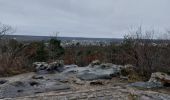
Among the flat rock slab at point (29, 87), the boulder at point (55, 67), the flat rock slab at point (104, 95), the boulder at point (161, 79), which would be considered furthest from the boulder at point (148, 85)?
the boulder at point (55, 67)

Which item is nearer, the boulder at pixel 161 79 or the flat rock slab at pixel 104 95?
the flat rock slab at pixel 104 95

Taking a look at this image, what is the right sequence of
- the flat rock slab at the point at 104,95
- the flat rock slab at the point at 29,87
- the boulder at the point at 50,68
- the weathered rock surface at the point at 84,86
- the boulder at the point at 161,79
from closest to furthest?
the flat rock slab at the point at 104,95, the weathered rock surface at the point at 84,86, the flat rock slab at the point at 29,87, the boulder at the point at 161,79, the boulder at the point at 50,68

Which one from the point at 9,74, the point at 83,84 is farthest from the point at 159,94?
the point at 9,74

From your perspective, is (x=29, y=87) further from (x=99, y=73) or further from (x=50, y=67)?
(x=50, y=67)

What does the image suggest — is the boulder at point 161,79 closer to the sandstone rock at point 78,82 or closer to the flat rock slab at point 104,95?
the flat rock slab at point 104,95

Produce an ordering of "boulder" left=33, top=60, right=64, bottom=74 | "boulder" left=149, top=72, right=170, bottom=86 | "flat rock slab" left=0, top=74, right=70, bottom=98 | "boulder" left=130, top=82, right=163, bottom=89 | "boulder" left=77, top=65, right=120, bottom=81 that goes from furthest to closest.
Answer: "boulder" left=33, top=60, right=64, bottom=74 < "boulder" left=77, top=65, right=120, bottom=81 < "boulder" left=149, top=72, right=170, bottom=86 < "boulder" left=130, top=82, right=163, bottom=89 < "flat rock slab" left=0, top=74, right=70, bottom=98

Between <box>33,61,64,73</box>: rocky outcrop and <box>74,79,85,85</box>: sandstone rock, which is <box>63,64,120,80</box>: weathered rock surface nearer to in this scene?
<box>74,79,85,85</box>: sandstone rock

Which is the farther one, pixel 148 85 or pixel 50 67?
pixel 50 67

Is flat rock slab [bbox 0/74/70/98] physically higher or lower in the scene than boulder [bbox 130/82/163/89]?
lower

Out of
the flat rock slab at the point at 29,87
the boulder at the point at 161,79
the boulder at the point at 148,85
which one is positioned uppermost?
the boulder at the point at 161,79

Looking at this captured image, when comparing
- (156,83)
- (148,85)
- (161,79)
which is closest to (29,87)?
(148,85)

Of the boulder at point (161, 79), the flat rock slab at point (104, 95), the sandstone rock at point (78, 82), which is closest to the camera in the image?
the flat rock slab at point (104, 95)

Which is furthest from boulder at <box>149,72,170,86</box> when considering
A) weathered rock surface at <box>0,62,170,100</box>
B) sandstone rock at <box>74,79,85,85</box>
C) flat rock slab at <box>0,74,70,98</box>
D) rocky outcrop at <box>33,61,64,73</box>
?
rocky outcrop at <box>33,61,64,73</box>

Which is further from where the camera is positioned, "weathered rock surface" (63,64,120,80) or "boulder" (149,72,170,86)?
"weathered rock surface" (63,64,120,80)
